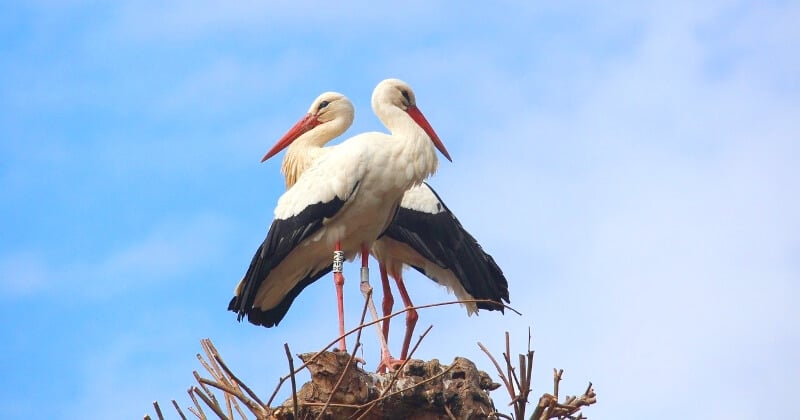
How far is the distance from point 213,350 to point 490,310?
389 cm

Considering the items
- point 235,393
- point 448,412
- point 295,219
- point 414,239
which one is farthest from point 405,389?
point 414,239

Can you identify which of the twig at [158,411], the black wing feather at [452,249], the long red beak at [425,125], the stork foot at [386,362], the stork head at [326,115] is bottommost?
the twig at [158,411]

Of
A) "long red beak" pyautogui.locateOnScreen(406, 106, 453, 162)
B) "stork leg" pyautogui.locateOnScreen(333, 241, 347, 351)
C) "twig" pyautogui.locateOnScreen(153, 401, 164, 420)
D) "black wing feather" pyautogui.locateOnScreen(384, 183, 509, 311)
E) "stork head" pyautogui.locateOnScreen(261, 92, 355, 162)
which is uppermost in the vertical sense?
"stork head" pyautogui.locateOnScreen(261, 92, 355, 162)

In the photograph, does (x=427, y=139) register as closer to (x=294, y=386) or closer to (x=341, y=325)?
(x=341, y=325)

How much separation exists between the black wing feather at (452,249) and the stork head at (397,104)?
58cm

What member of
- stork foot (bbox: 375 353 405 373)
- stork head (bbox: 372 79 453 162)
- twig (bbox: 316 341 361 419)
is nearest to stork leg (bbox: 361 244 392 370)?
stork foot (bbox: 375 353 405 373)

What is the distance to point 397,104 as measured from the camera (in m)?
9.55

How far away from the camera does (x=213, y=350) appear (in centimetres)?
651

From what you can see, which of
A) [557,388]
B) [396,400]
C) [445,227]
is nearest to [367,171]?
[445,227]

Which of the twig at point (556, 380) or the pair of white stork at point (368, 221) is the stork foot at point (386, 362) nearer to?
the pair of white stork at point (368, 221)

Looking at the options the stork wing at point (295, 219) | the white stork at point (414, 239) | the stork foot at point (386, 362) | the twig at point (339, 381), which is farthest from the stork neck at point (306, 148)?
the twig at point (339, 381)

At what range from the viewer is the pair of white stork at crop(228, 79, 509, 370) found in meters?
9.00

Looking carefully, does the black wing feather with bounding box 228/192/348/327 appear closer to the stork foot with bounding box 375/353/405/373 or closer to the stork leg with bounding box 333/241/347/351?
the stork leg with bounding box 333/241/347/351

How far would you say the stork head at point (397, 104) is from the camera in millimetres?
9383
